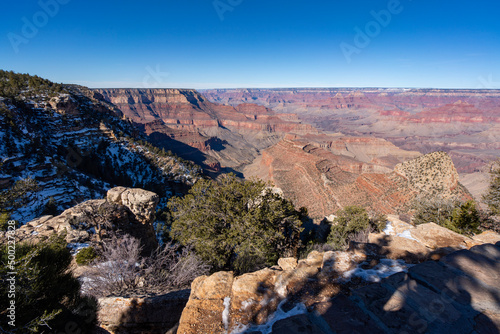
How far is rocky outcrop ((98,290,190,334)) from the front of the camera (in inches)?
254

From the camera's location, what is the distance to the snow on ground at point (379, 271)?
5.28 metres

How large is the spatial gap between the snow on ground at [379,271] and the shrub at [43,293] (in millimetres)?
6357

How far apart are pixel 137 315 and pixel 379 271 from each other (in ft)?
22.9

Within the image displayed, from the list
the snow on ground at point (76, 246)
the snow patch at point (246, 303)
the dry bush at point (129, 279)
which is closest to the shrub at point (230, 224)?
the dry bush at point (129, 279)

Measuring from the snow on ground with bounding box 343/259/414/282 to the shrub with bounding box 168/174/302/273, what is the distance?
18.3ft

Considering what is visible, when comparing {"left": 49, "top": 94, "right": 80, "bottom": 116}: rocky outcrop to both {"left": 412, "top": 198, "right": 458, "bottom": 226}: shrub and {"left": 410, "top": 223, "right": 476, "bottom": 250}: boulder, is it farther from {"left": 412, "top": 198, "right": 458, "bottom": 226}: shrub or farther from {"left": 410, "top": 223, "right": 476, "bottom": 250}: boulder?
{"left": 412, "top": 198, "right": 458, "bottom": 226}: shrub

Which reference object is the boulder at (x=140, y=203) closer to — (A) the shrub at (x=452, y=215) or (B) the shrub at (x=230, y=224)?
(B) the shrub at (x=230, y=224)

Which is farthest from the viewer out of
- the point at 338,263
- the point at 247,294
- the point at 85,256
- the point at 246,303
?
the point at 85,256

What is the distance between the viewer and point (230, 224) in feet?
39.8

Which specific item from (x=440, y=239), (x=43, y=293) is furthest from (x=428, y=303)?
(x=440, y=239)

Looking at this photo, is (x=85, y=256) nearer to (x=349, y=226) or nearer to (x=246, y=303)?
(x=246, y=303)

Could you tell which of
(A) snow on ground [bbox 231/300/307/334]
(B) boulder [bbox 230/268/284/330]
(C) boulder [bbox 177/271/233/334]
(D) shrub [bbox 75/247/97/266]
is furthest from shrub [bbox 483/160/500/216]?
(D) shrub [bbox 75/247/97/266]

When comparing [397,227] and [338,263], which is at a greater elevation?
[338,263]

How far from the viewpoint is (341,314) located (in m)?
3.80
